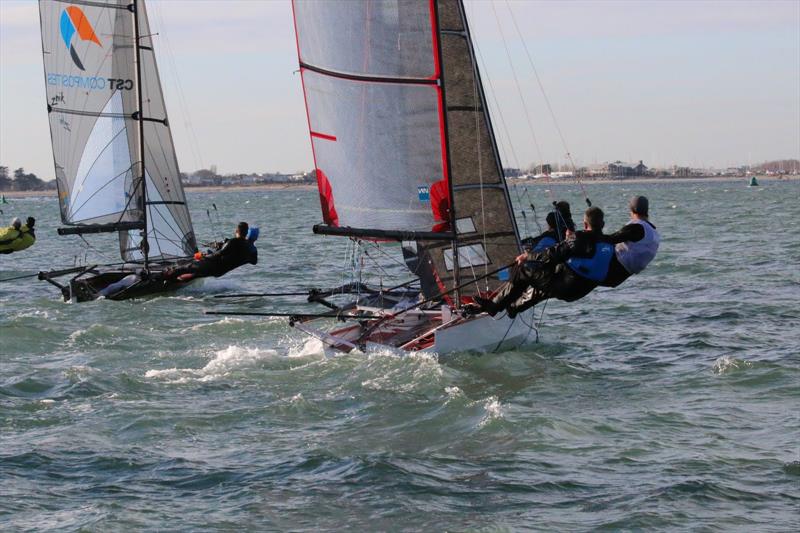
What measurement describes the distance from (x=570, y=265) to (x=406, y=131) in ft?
12.5

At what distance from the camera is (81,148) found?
25297 millimetres

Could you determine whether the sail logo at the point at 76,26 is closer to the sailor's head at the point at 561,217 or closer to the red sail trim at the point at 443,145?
the red sail trim at the point at 443,145

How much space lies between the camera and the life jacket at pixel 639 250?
12555 mm

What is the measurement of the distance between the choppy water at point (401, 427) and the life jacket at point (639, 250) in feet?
5.33

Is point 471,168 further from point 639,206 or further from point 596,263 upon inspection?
point 639,206

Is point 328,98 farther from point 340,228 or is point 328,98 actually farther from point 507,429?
point 507,429

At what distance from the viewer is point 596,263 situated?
12.6 meters

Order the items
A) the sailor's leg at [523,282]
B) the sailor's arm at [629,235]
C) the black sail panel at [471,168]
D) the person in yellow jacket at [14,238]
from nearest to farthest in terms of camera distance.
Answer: the sailor's arm at [629,235], the sailor's leg at [523,282], the black sail panel at [471,168], the person in yellow jacket at [14,238]

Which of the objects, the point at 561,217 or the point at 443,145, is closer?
the point at 443,145

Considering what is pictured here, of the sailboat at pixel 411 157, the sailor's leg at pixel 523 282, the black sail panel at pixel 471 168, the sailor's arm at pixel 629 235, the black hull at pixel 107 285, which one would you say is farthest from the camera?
the black hull at pixel 107 285

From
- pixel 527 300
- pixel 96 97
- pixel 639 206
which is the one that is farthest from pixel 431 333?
pixel 96 97

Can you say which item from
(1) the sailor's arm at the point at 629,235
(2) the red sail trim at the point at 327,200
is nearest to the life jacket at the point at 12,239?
(2) the red sail trim at the point at 327,200

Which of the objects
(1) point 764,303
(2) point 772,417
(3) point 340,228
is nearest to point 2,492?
(3) point 340,228

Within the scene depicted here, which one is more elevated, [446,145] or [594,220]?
[446,145]
